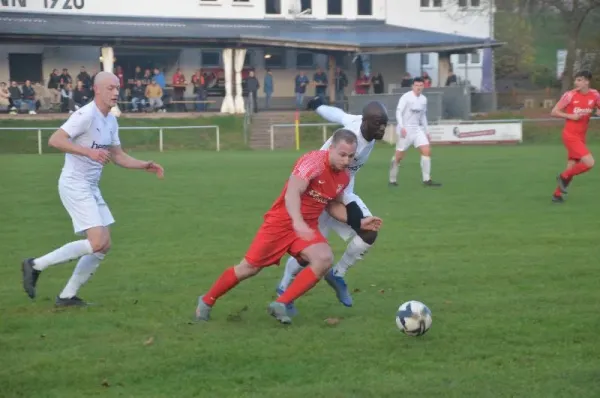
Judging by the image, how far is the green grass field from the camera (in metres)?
6.18

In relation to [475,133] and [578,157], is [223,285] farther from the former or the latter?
[475,133]

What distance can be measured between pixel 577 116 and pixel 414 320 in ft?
31.5

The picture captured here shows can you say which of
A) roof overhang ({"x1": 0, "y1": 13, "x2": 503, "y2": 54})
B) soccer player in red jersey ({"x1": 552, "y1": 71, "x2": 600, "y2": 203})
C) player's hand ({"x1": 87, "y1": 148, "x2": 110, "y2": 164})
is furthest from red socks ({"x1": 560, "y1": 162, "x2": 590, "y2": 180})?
roof overhang ({"x1": 0, "y1": 13, "x2": 503, "y2": 54})

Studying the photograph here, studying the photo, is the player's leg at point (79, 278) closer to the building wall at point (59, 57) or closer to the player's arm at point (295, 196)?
the player's arm at point (295, 196)

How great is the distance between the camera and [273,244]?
7.62m

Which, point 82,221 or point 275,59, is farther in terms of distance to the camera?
point 275,59

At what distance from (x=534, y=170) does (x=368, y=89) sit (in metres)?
24.7

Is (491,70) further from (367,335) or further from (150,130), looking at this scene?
(367,335)

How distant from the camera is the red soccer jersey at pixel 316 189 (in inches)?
293

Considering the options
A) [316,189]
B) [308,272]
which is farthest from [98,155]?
[308,272]

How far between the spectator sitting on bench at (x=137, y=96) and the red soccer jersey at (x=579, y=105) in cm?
2881

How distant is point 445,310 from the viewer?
8141 mm

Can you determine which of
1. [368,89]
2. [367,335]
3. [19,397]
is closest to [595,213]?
[367,335]

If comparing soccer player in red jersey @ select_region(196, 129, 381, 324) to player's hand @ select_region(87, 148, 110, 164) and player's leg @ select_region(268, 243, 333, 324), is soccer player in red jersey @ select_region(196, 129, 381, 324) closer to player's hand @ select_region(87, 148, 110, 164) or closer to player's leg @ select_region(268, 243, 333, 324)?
player's leg @ select_region(268, 243, 333, 324)
